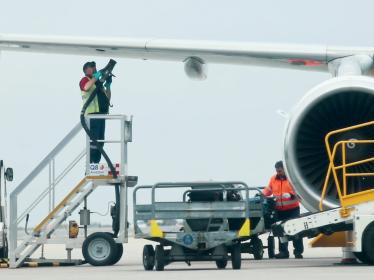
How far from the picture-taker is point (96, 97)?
21.5 meters

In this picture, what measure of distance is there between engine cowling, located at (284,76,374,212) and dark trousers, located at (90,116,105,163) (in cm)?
387

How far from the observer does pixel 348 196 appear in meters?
18.0

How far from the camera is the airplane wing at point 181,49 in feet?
71.8

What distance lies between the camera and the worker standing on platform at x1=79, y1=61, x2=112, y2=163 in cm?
2138

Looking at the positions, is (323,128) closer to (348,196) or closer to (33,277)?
(348,196)

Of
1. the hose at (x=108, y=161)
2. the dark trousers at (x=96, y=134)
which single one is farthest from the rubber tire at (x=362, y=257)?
the dark trousers at (x=96, y=134)

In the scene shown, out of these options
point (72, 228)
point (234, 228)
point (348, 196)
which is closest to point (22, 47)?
point (72, 228)

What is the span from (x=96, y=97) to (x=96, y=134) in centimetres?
62

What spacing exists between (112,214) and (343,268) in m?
4.87

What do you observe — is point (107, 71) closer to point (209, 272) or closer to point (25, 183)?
point (25, 183)

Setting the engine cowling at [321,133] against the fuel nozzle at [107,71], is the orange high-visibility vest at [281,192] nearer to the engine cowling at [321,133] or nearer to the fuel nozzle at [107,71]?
the engine cowling at [321,133]

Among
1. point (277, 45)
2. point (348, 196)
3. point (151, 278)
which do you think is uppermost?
point (277, 45)

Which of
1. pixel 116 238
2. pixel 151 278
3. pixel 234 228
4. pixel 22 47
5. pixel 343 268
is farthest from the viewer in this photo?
pixel 22 47

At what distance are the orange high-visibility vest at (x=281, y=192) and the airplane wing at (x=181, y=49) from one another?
6.77 ft
